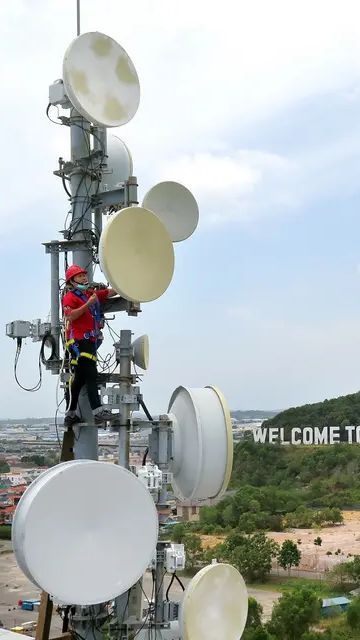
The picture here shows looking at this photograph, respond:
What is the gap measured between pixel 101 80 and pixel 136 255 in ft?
4.39

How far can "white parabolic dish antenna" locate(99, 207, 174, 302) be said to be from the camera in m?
4.34

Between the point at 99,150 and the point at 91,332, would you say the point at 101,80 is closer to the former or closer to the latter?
the point at 99,150

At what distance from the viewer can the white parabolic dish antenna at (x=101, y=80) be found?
15.6 ft

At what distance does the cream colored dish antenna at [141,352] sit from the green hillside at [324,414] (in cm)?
6476

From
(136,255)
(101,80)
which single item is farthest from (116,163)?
(136,255)

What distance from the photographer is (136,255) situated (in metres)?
4.49

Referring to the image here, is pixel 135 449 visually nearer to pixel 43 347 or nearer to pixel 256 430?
pixel 43 347

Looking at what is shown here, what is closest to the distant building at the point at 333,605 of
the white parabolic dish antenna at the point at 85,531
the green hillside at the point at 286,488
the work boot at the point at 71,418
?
the green hillside at the point at 286,488

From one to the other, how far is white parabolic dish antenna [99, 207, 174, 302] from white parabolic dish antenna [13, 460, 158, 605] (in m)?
1.14

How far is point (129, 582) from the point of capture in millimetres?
3990

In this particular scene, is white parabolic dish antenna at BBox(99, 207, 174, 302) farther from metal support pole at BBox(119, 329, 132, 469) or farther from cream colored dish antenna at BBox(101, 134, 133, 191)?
cream colored dish antenna at BBox(101, 134, 133, 191)

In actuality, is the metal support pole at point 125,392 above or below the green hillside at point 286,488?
above

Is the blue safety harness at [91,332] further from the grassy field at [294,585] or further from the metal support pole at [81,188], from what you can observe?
the grassy field at [294,585]

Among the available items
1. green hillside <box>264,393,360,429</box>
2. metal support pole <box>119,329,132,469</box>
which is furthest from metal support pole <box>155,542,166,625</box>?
green hillside <box>264,393,360,429</box>
